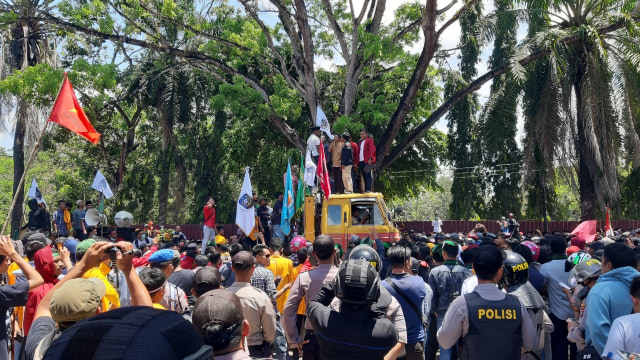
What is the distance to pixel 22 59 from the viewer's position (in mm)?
22562

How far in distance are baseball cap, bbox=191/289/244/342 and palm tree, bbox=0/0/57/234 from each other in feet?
70.7

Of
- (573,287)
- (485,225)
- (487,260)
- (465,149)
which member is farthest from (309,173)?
(465,149)

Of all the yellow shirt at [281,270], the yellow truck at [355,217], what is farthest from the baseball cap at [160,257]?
the yellow truck at [355,217]

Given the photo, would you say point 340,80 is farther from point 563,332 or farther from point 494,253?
point 494,253

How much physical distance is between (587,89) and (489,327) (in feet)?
55.5

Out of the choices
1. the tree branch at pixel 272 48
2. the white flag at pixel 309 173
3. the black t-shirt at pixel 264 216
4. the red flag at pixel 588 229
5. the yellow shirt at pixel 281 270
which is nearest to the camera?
the yellow shirt at pixel 281 270

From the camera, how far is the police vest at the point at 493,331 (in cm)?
381

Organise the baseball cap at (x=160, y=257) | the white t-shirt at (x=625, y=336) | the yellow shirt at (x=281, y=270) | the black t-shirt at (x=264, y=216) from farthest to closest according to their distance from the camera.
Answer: the black t-shirt at (x=264, y=216), the yellow shirt at (x=281, y=270), the baseball cap at (x=160, y=257), the white t-shirt at (x=625, y=336)

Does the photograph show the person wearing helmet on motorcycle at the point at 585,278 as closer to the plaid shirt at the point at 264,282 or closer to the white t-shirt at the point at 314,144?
the plaid shirt at the point at 264,282

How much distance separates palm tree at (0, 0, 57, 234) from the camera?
71.9 feet

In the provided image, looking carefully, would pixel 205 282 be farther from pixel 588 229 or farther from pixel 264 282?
pixel 588 229

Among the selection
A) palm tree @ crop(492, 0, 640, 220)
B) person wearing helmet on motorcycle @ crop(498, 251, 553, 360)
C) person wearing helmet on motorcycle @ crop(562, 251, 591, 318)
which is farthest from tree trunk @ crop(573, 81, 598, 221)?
person wearing helmet on motorcycle @ crop(498, 251, 553, 360)

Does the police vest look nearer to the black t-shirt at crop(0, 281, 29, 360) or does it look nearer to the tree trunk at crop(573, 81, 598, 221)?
the black t-shirt at crop(0, 281, 29, 360)

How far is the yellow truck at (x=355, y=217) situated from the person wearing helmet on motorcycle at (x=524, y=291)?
7268mm
